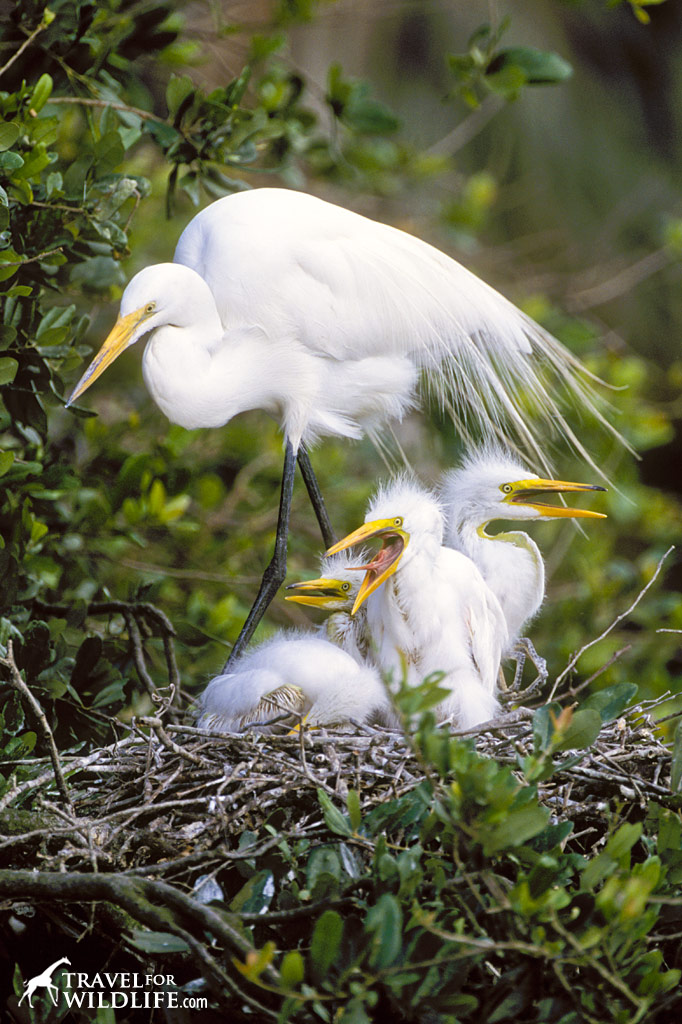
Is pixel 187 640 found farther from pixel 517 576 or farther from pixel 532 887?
pixel 532 887

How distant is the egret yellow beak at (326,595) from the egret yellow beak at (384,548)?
0.44 feet

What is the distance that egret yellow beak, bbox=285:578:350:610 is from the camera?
2049 millimetres

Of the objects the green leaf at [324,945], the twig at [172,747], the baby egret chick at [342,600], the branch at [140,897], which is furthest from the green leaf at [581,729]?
the baby egret chick at [342,600]

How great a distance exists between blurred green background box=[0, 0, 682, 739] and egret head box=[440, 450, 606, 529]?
0.52 m

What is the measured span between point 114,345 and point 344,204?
2.70 meters

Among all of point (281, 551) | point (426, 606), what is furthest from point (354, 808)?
point (281, 551)

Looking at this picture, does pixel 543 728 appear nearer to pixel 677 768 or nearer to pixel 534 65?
pixel 677 768

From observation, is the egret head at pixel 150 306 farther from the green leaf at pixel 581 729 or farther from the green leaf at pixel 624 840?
the green leaf at pixel 624 840

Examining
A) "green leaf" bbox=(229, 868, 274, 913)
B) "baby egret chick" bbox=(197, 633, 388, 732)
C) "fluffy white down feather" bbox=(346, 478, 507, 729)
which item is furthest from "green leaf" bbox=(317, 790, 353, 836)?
"fluffy white down feather" bbox=(346, 478, 507, 729)

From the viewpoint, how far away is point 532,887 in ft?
3.76

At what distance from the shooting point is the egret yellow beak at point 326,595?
205 centimetres

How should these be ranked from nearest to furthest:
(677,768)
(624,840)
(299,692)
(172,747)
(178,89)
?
1. (624,840)
2. (677,768)
3. (172,747)
4. (299,692)
5. (178,89)

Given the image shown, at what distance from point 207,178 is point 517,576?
1.15 meters

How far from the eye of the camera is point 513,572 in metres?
2.12
